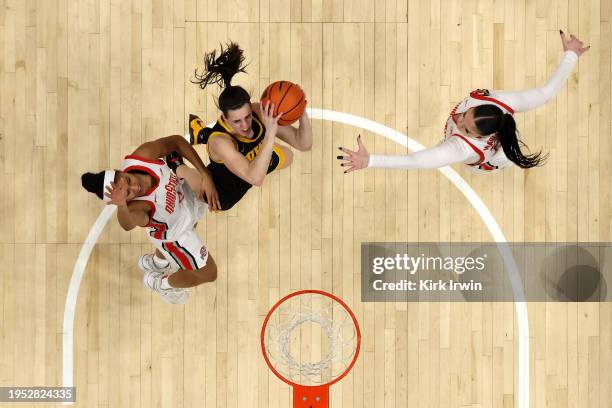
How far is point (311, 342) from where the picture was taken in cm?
558

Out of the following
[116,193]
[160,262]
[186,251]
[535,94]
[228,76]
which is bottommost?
[160,262]

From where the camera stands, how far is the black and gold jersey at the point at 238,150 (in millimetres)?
4410

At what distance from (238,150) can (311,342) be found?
216cm

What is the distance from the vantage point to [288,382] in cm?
556

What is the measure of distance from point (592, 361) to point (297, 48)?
4175mm

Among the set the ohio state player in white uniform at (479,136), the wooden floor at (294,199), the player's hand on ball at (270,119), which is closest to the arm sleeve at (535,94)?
the ohio state player in white uniform at (479,136)

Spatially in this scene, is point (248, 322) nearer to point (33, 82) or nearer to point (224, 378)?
point (224, 378)

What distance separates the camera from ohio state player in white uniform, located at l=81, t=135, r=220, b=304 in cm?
398

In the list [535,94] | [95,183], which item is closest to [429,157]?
[535,94]

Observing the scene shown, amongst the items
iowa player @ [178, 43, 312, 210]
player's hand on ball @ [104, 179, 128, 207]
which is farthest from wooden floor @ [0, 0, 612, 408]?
player's hand on ball @ [104, 179, 128, 207]

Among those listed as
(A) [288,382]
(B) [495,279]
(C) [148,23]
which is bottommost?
(A) [288,382]

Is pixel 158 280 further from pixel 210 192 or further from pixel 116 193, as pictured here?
pixel 116 193

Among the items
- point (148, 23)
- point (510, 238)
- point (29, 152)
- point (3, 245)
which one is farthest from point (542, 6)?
point (3, 245)

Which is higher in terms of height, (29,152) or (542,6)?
(542,6)
